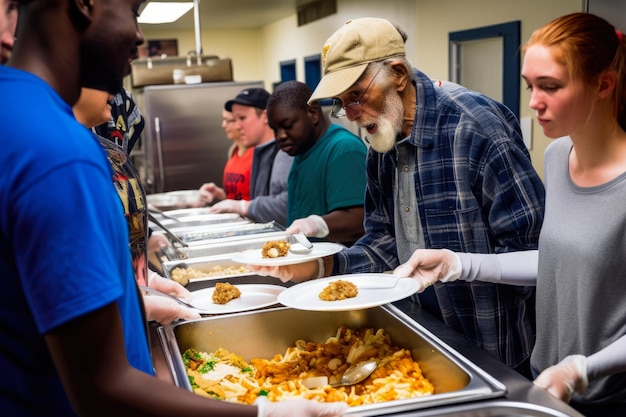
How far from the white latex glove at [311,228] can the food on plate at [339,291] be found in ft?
3.87

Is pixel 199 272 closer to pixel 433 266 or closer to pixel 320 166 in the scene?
pixel 320 166

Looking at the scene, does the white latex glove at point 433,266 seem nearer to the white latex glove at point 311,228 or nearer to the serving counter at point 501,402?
the serving counter at point 501,402

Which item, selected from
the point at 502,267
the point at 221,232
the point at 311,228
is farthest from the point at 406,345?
the point at 221,232

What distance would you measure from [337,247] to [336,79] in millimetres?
587

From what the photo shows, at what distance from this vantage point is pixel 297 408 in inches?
38.4

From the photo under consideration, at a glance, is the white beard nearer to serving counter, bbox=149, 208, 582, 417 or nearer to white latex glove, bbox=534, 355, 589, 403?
serving counter, bbox=149, 208, 582, 417

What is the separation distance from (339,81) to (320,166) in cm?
122

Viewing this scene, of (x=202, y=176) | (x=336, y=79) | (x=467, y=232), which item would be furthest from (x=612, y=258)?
(x=202, y=176)

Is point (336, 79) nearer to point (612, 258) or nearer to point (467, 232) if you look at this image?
point (467, 232)

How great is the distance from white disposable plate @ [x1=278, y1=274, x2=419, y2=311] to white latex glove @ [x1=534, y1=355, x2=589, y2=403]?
1.20 feet

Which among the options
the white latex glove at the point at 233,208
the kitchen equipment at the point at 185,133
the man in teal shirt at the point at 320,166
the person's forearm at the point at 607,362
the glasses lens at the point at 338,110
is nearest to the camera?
the person's forearm at the point at 607,362

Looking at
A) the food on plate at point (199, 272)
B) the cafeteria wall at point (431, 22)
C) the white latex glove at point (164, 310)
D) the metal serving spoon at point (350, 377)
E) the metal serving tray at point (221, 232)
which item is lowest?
the metal serving spoon at point (350, 377)

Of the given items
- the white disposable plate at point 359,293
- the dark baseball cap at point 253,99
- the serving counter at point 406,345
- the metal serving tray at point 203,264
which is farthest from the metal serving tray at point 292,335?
the dark baseball cap at point 253,99

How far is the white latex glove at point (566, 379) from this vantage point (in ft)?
3.94
